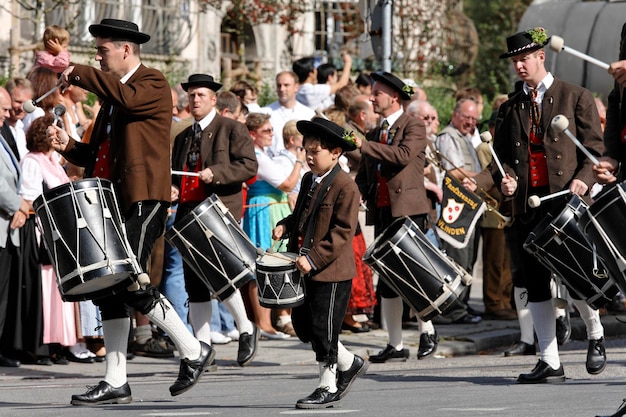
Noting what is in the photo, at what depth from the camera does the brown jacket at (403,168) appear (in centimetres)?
1079

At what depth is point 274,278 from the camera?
812 centimetres

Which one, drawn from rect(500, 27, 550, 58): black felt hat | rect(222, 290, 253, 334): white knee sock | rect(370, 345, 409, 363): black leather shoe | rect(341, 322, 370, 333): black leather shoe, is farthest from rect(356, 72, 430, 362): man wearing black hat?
rect(341, 322, 370, 333): black leather shoe

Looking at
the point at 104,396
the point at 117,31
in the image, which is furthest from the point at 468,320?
the point at 117,31

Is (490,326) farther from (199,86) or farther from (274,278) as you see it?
(274,278)

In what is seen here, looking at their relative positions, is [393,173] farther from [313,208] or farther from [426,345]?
[313,208]

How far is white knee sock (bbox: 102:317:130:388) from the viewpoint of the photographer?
326 inches

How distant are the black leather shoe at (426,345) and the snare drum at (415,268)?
1321 mm

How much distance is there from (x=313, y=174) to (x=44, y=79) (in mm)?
3785

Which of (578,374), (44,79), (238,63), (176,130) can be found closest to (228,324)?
(176,130)

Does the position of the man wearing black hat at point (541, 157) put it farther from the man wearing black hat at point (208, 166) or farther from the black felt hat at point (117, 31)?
the black felt hat at point (117, 31)

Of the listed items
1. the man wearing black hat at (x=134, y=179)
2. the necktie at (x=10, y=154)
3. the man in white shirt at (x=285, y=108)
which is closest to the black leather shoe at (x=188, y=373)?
the man wearing black hat at (x=134, y=179)

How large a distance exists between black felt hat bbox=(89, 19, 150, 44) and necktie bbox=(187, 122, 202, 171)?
2.32 meters

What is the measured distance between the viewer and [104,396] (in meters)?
8.22

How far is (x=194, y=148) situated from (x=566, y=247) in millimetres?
3049
